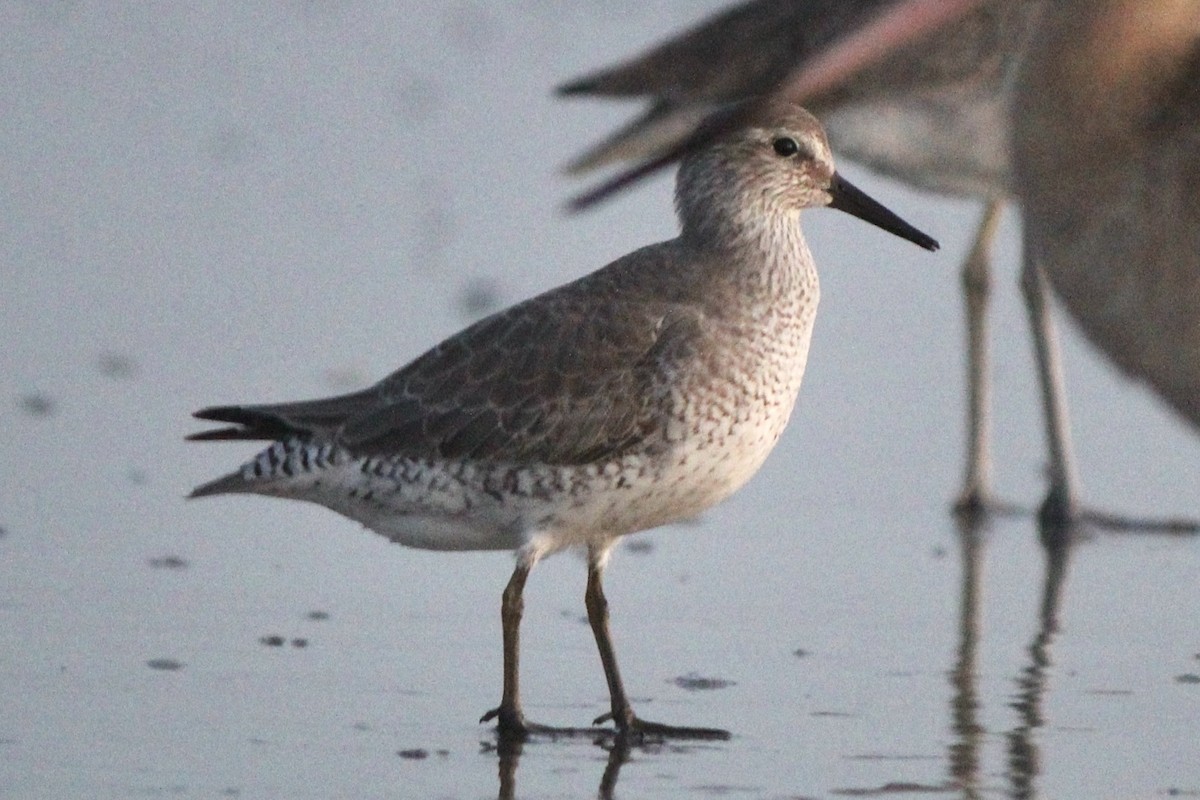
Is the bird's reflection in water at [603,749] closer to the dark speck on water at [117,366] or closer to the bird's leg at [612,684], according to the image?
the bird's leg at [612,684]

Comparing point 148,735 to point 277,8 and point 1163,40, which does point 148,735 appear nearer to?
point 1163,40

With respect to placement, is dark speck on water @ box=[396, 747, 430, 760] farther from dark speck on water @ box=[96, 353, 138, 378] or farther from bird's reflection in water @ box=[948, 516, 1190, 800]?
dark speck on water @ box=[96, 353, 138, 378]

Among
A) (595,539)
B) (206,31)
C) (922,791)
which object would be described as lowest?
(922,791)

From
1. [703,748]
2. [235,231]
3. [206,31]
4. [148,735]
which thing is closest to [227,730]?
[148,735]

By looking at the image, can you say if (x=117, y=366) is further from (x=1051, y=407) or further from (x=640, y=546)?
(x=1051, y=407)

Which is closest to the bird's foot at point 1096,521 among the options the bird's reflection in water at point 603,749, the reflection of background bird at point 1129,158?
the bird's reflection in water at point 603,749

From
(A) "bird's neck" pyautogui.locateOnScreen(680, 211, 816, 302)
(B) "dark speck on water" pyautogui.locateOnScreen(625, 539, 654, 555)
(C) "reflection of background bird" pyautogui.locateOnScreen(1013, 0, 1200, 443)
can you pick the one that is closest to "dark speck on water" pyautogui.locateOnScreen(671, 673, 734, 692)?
(A) "bird's neck" pyautogui.locateOnScreen(680, 211, 816, 302)

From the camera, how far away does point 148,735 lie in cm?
643

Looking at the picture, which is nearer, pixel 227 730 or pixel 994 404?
pixel 227 730

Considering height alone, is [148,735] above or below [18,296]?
below

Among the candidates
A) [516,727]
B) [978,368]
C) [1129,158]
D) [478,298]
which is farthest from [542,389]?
[478,298]

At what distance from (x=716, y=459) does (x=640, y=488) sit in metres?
0.18

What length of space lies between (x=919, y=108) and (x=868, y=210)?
2585 mm

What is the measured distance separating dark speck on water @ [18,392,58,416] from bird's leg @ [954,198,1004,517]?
2863mm
